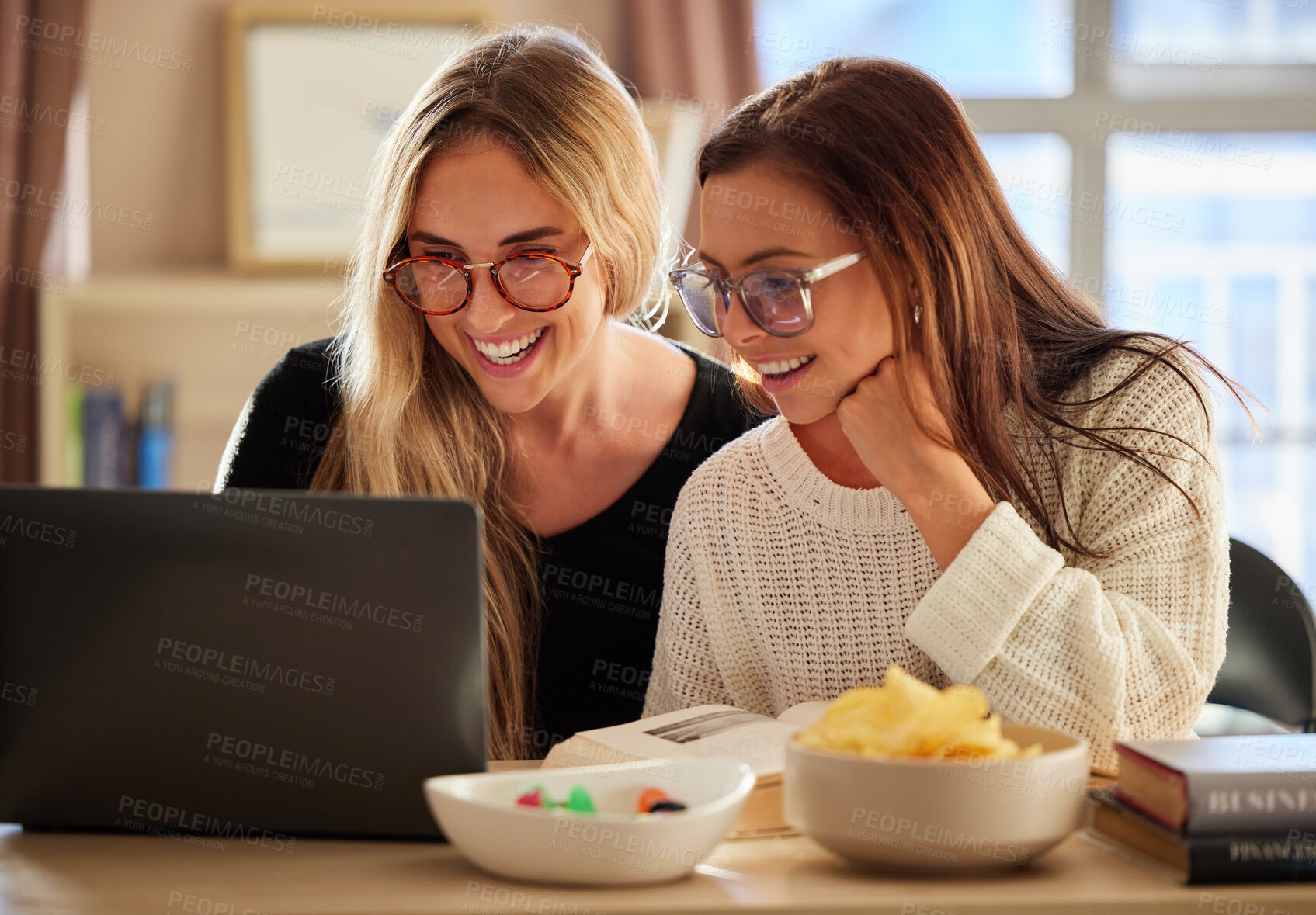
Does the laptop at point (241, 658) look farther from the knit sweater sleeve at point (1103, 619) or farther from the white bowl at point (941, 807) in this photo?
the knit sweater sleeve at point (1103, 619)

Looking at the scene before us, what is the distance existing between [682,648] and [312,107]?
84.2 inches

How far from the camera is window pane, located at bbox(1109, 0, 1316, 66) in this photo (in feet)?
11.3

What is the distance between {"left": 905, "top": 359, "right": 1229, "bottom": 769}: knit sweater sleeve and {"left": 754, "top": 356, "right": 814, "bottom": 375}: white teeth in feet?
0.91

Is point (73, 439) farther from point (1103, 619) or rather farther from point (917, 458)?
point (1103, 619)

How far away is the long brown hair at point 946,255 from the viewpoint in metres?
1.30

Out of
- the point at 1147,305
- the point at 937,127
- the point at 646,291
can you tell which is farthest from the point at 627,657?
the point at 1147,305

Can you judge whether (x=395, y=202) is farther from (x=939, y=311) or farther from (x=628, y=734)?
(x=628, y=734)

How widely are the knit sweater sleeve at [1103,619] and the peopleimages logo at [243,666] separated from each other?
537mm

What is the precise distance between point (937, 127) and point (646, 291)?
55cm

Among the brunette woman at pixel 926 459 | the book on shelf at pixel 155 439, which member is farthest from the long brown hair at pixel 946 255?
the book on shelf at pixel 155 439

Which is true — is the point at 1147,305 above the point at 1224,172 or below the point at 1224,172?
below

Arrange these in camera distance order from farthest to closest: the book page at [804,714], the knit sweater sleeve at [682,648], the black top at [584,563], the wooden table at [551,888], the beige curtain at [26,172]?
the beige curtain at [26,172], the black top at [584,563], the knit sweater sleeve at [682,648], the book page at [804,714], the wooden table at [551,888]

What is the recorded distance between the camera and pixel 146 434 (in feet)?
9.84

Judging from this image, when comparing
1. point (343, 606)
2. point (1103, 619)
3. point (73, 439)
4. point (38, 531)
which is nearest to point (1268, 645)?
point (1103, 619)
